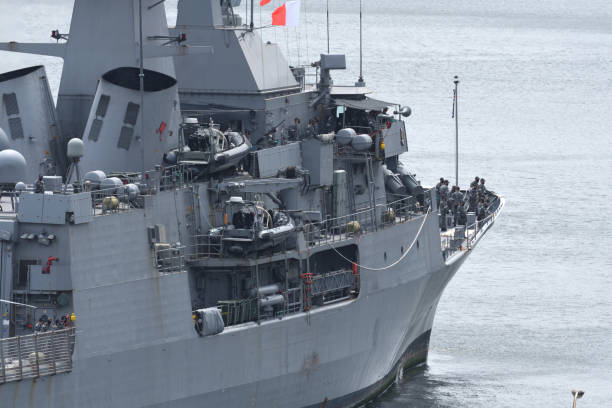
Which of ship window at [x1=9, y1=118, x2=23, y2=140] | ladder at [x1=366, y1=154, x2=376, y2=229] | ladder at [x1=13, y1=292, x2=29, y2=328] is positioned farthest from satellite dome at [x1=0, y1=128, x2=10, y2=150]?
ladder at [x1=366, y1=154, x2=376, y2=229]

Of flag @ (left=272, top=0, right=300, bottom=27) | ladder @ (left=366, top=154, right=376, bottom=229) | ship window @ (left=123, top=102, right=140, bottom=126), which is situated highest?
flag @ (left=272, top=0, right=300, bottom=27)

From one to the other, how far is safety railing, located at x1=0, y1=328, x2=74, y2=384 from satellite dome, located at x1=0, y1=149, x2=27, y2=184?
3.70 metres

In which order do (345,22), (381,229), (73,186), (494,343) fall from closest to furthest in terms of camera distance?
(73,186) → (381,229) → (494,343) → (345,22)

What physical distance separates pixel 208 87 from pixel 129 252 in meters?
8.62

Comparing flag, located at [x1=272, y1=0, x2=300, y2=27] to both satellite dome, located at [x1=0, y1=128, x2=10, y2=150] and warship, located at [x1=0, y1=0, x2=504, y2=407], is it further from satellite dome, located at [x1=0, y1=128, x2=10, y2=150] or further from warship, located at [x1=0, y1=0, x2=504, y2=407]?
satellite dome, located at [x1=0, y1=128, x2=10, y2=150]

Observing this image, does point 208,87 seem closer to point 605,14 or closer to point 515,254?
point 515,254

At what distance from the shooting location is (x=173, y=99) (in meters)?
30.7

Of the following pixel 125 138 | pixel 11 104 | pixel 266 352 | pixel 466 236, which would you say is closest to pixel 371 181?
pixel 466 236

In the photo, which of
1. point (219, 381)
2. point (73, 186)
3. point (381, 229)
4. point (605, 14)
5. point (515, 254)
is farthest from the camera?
point (605, 14)

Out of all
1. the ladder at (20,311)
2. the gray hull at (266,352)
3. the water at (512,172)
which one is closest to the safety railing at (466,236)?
the gray hull at (266,352)

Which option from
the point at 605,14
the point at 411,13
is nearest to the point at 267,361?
the point at 411,13

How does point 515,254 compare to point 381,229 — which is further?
point 515,254

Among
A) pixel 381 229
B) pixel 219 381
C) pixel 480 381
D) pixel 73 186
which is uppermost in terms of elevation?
pixel 73 186

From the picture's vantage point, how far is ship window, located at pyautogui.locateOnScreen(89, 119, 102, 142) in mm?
29922
